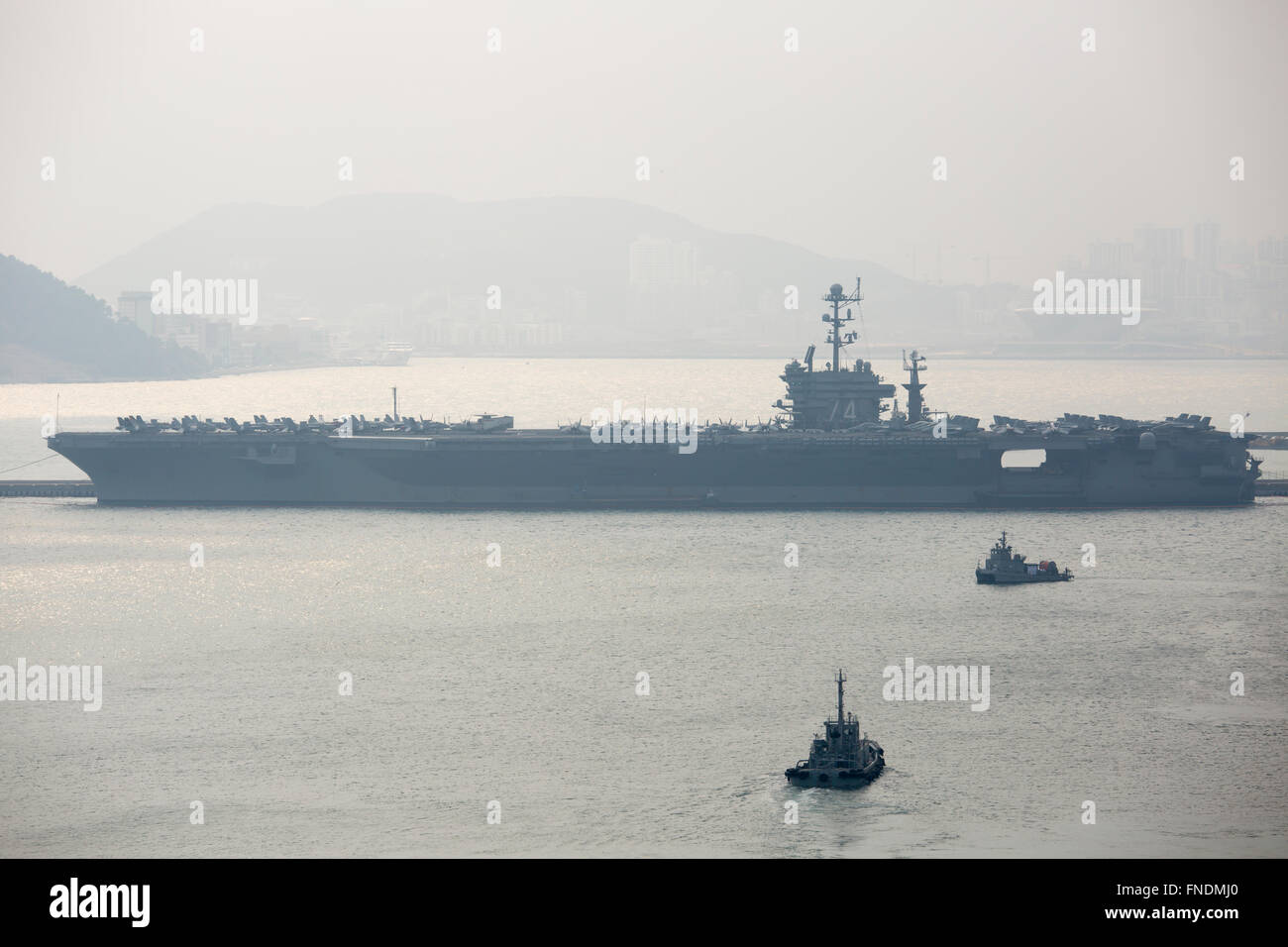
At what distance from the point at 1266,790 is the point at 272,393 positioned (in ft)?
375

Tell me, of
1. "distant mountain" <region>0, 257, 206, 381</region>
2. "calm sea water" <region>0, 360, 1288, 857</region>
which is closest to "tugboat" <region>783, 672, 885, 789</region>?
"calm sea water" <region>0, 360, 1288, 857</region>

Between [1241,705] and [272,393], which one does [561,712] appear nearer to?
[1241,705]

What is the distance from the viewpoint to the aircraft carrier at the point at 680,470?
43.1 meters

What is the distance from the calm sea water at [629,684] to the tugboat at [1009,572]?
0.51 meters

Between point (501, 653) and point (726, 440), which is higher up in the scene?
point (726, 440)

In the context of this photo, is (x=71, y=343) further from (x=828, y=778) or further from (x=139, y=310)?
(x=828, y=778)

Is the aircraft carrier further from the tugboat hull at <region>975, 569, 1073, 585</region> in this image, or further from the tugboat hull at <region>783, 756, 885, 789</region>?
the tugboat hull at <region>783, 756, 885, 789</region>

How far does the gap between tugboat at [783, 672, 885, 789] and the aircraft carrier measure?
2444 centimetres

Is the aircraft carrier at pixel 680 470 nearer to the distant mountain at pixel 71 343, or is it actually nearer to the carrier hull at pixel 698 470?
the carrier hull at pixel 698 470

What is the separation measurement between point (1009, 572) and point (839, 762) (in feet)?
46.4

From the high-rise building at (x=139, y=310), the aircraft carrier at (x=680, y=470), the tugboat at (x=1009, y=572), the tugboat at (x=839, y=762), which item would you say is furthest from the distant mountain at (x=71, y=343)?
the tugboat at (x=839, y=762)

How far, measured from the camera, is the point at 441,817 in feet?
57.2

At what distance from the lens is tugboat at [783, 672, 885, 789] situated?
1825 cm
